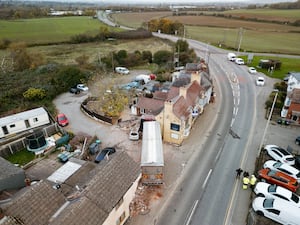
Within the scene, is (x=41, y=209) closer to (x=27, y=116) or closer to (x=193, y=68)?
(x=27, y=116)

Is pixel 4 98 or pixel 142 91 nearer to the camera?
pixel 4 98

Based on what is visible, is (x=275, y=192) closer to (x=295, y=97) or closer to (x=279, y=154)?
(x=279, y=154)

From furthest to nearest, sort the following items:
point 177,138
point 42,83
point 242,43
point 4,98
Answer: point 242,43, point 42,83, point 4,98, point 177,138

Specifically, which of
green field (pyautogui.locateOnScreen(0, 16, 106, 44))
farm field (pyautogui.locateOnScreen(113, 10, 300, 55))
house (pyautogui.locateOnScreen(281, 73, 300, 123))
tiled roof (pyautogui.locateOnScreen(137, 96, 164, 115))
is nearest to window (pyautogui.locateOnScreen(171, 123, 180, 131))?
tiled roof (pyautogui.locateOnScreen(137, 96, 164, 115))

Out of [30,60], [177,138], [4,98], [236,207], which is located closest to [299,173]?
[236,207]

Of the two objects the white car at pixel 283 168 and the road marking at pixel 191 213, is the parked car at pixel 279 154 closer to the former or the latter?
the white car at pixel 283 168

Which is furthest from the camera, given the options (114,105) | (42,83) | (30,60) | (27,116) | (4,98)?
(30,60)

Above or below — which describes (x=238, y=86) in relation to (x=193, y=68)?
below

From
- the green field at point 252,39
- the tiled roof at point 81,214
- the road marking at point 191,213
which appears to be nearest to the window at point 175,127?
the road marking at point 191,213
